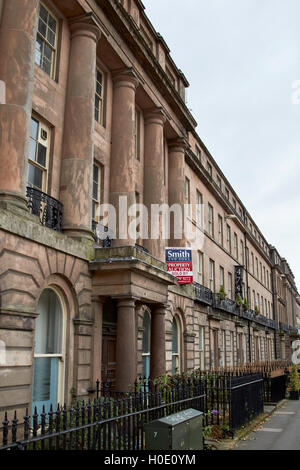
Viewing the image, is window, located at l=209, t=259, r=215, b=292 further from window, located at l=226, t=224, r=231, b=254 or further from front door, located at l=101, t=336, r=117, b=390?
front door, located at l=101, t=336, r=117, b=390

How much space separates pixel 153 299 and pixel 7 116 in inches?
283

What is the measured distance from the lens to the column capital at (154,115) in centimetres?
2033

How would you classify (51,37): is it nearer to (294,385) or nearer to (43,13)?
(43,13)

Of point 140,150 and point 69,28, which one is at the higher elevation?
point 69,28

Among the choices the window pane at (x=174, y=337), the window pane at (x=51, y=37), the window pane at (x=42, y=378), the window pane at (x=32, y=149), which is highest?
the window pane at (x=51, y=37)

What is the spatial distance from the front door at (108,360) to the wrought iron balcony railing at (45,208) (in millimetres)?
4293

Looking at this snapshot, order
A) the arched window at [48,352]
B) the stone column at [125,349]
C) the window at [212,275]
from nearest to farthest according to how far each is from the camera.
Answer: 1. the arched window at [48,352]
2. the stone column at [125,349]
3. the window at [212,275]

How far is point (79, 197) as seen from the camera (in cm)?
1316

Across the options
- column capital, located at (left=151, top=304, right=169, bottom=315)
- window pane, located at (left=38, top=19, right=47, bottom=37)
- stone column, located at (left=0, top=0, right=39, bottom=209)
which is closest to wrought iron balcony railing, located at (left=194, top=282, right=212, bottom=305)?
column capital, located at (left=151, top=304, right=169, bottom=315)

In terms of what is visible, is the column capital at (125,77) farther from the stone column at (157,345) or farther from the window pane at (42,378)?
the window pane at (42,378)

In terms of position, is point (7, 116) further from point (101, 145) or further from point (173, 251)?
point (173, 251)

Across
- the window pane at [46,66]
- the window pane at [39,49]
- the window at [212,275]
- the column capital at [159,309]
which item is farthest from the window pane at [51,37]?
the window at [212,275]

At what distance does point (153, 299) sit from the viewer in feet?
48.2

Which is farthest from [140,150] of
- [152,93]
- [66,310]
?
[66,310]
